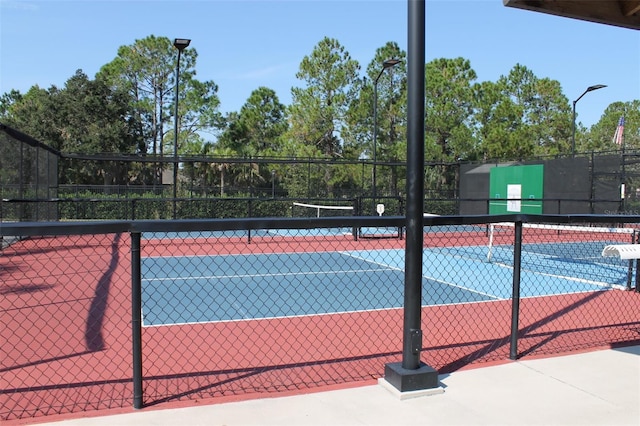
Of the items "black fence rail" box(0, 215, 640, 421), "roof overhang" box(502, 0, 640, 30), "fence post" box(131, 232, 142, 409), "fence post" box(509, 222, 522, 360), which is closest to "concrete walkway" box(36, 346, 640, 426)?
"fence post" box(131, 232, 142, 409)

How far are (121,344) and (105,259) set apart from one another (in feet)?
24.6

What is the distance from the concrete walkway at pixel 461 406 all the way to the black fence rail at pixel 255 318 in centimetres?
33

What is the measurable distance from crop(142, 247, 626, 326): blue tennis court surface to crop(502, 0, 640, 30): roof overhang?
15.0 feet

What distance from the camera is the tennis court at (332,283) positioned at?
7648 mm

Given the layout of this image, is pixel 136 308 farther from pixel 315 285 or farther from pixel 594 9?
pixel 315 285

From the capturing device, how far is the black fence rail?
162 inches

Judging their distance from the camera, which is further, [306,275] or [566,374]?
[306,275]

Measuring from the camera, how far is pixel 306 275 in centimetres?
1087

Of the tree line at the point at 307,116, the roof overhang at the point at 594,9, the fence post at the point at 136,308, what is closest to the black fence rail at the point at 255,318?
the fence post at the point at 136,308

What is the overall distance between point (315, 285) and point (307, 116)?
99.3ft

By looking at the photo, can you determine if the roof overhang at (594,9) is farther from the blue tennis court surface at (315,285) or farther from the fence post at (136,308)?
the blue tennis court surface at (315,285)

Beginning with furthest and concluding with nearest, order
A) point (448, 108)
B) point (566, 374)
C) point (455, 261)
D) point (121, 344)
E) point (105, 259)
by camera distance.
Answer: point (448, 108) < point (455, 261) < point (105, 259) < point (121, 344) < point (566, 374)

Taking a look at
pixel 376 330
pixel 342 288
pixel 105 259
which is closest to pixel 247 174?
pixel 105 259

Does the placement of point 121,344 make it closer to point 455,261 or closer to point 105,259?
point 105,259
